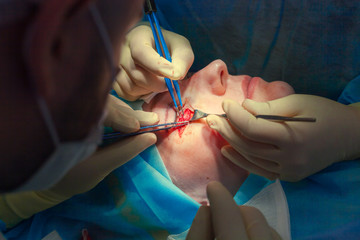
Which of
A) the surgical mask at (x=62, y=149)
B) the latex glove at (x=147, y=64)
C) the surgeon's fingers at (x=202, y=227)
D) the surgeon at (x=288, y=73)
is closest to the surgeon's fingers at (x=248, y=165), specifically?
the surgeon at (x=288, y=73)

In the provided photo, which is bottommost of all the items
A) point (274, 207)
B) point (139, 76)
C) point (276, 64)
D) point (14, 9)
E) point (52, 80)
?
point (274, 207)

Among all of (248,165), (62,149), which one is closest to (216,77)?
(248,165)

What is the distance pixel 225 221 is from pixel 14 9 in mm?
873

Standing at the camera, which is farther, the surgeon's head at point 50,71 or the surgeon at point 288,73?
the surgeon at point 288,73

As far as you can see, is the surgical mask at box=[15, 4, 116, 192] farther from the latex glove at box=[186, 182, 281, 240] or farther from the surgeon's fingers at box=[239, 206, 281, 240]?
the surgeon's fingers at box=[239, 206, 281, 240]

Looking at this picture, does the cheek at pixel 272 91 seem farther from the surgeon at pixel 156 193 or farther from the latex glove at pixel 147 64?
the latex glove at pixel 147 64

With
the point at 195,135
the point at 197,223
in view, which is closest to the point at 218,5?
the point at 195,135

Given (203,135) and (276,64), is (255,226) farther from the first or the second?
(276,64)

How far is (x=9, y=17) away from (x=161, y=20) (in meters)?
1.37

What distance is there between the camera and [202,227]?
1.07 m

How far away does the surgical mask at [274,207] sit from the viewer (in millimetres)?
1193

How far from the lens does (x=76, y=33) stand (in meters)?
0.53

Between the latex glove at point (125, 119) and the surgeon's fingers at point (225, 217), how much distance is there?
44 cm

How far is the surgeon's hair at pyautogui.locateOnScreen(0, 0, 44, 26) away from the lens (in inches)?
18.8
